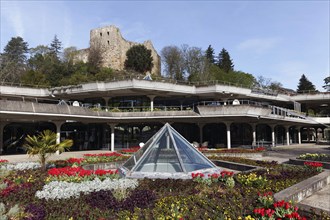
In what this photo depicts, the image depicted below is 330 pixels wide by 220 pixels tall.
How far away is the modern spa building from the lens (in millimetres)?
32875

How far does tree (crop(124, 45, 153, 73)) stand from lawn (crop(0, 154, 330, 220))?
61.1m

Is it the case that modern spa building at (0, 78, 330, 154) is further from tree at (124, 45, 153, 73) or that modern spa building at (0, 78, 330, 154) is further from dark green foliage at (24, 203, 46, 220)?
tree at (124, 45, 153, 73)

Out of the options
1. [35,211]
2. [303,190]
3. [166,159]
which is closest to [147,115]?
[166,159]

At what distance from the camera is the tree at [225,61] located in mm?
83681

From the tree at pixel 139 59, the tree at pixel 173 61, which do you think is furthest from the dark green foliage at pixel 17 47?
the tree at pixel 173 61

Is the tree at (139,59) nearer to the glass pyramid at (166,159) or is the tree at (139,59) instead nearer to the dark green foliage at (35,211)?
the glass pyramid at (166,159)

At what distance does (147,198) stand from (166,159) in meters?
4.36

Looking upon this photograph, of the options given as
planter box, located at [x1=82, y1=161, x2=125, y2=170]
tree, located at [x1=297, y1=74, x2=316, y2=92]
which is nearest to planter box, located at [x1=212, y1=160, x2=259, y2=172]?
planter box, located at [x1=82, y1=161, x2=125, y2=170]

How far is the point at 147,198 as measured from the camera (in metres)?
8.37

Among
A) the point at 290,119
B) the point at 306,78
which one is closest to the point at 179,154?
the point at 290,119

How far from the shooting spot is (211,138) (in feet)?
143

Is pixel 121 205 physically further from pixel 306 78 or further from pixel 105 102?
pixel 306 78

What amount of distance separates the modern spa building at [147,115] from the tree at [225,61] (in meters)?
36.5

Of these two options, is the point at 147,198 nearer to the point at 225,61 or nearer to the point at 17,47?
the point at 225,61
